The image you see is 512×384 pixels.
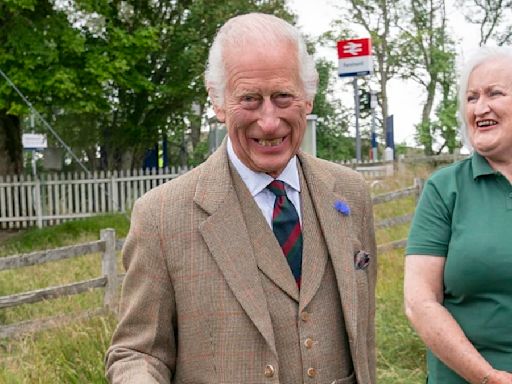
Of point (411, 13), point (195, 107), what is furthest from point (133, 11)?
point (411, 13)

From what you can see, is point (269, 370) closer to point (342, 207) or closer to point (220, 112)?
point (342, 207)

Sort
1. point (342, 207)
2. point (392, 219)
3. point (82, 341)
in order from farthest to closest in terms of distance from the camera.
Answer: point (392, 219), point (82, 341), point (342, 207)

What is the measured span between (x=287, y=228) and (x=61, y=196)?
59.6ft

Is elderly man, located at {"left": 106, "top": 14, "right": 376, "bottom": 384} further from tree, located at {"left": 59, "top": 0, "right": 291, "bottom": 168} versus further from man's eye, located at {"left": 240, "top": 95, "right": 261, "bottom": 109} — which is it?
tree, located at {"left": 59, "top": 0, "right": 291, "bottom": 168}

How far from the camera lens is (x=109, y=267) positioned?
728cm

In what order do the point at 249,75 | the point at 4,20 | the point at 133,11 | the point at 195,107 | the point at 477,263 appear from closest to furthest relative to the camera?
1. the point at 249,75
2. the point at 477,263
3. the point at 4,20
4. the point at 133,11
5. the point at 195,107

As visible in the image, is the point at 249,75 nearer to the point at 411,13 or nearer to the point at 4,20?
the point at 4,20

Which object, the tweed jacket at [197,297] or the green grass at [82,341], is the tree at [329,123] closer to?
the green grass at [82,341]

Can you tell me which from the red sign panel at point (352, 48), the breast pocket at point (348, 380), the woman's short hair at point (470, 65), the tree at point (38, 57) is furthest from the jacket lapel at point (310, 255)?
the tree at point (38, 57)

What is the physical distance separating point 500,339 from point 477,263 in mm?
234

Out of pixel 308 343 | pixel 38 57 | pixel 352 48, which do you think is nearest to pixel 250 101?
pixel 308 343

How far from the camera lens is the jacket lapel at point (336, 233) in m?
1.97

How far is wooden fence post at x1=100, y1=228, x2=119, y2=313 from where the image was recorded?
711cm

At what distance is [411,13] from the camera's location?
32.4m
